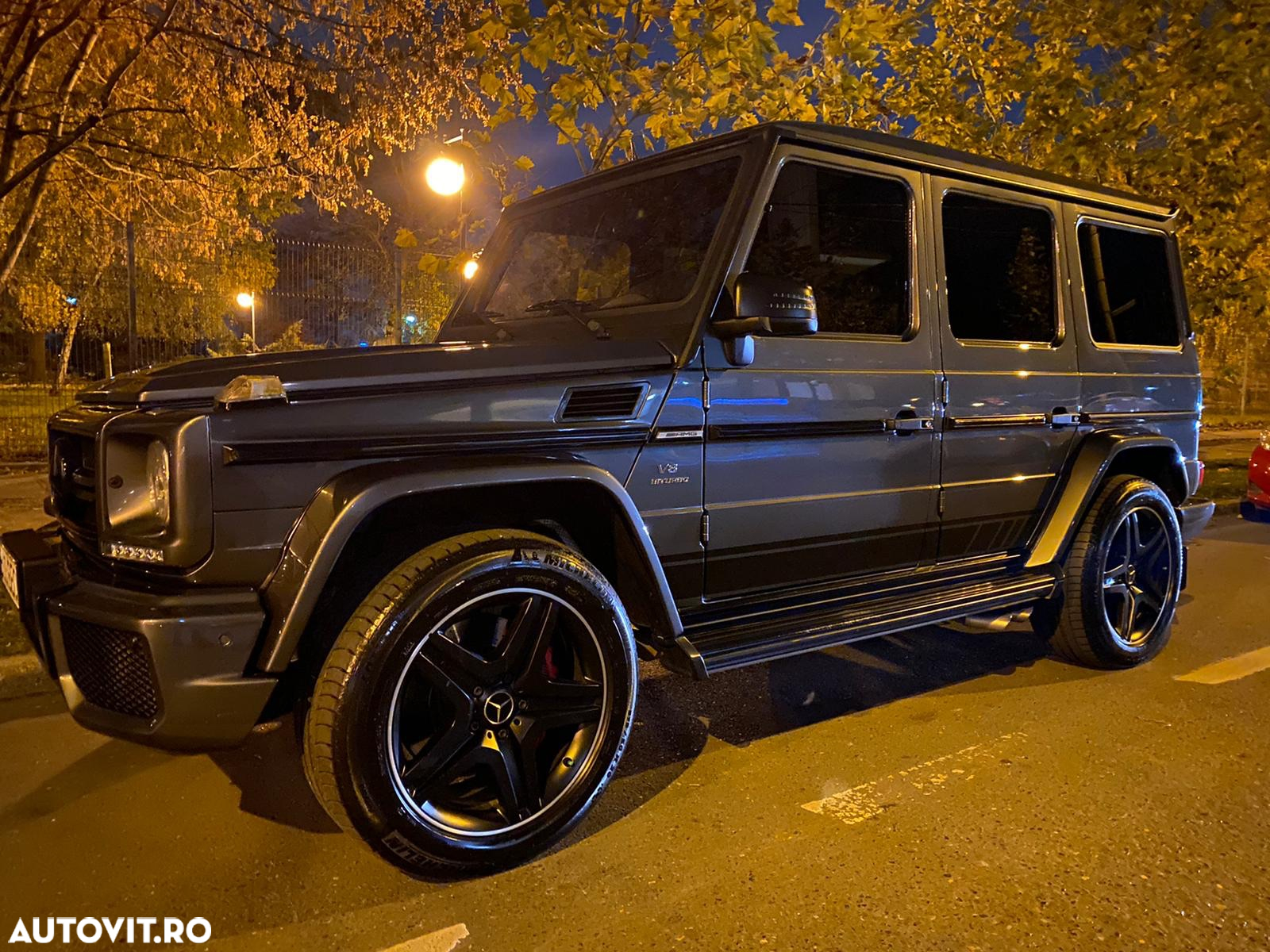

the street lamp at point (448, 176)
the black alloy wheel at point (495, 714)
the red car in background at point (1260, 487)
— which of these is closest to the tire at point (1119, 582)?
the black alloy wheel at point (495, 714)

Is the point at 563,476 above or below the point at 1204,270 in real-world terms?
below

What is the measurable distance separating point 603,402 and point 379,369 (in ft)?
2.26

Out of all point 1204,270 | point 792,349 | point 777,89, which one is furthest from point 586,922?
point 1204,270

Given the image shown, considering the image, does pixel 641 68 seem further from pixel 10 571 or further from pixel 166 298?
pixel 166 298

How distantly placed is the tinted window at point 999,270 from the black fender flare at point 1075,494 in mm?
567

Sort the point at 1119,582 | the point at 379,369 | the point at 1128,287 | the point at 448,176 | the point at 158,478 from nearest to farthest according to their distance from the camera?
the point at 158,478 → the point at 379,369 → the point at 1119,582 → the point at 1128,287 → the point at 448,176

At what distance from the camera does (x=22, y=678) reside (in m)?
4.21

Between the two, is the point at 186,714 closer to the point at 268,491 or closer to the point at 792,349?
the point at 268,491

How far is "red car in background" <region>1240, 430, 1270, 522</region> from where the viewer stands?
7.61 meters

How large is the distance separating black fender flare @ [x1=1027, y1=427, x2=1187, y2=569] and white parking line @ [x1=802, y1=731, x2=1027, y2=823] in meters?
0.98

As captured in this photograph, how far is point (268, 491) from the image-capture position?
244 centimetres

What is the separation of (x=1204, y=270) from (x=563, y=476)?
10994 millimetres

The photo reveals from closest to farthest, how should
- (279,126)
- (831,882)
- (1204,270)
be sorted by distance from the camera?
(831,882), (279,126), (1204,270)

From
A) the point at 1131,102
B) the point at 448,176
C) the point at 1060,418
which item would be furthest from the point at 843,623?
the point at 1131,102
